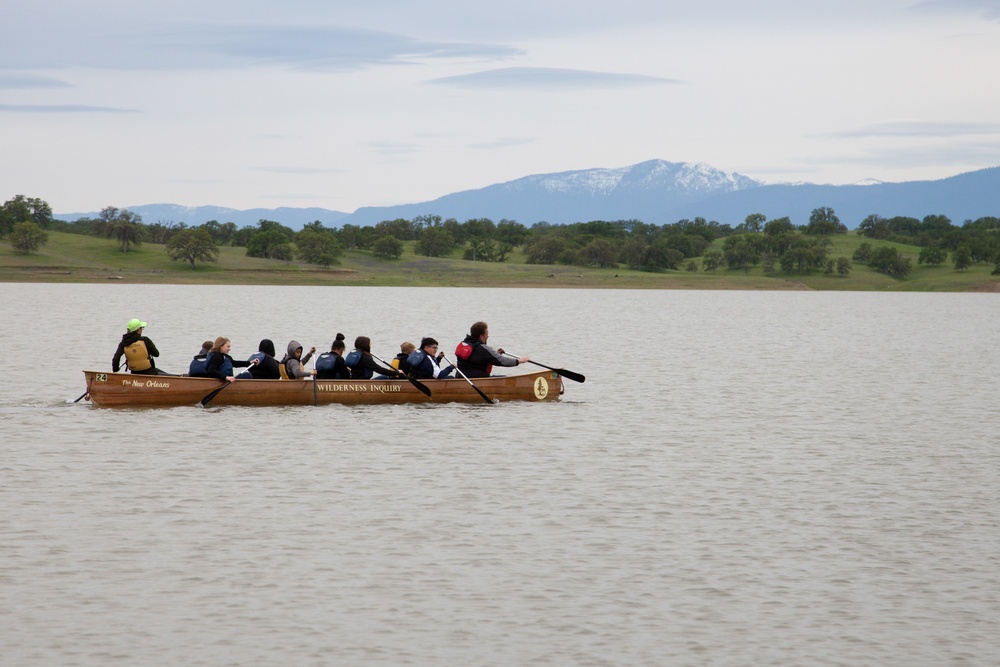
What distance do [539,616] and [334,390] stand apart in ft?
55.1

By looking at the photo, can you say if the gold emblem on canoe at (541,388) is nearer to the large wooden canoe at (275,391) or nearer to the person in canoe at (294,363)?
the large wooden canoe at (275,391)

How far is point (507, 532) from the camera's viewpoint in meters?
16.3

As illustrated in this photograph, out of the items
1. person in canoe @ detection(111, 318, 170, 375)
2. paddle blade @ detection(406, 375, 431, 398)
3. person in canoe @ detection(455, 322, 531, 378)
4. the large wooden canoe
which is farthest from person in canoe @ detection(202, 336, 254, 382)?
person in canoe @ detection(455, 322, 531, 378)

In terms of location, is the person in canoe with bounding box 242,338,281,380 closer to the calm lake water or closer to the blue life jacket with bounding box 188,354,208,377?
the blue life jacket with bounding box 188,354,208,377

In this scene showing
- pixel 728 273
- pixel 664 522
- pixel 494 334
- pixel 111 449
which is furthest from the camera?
pixel 728 273

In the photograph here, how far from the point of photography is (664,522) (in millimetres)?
17094

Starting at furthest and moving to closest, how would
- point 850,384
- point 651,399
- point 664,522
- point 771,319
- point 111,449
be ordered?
point 771,319 → point 850,384 → point 651,399 → point 111,449 → point 664,522

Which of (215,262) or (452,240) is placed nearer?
(215,262)

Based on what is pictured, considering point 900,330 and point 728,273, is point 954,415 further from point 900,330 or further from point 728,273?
point 728,273

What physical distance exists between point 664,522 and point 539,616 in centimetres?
479

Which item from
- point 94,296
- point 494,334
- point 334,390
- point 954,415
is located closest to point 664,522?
point 334,390

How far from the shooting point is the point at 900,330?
75.7m

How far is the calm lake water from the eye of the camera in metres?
12.0

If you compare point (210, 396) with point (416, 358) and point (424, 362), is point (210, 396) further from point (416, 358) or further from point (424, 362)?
point (424, 362)
